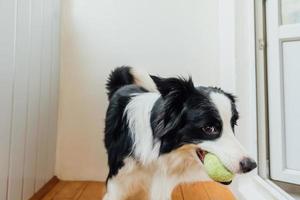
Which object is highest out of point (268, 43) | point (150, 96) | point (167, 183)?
point (268, 43)

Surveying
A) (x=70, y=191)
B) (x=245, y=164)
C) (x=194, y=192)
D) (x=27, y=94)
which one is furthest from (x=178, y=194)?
(x=27, y=94)

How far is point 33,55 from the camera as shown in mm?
1133

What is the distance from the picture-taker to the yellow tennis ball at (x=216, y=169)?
791 millimetres

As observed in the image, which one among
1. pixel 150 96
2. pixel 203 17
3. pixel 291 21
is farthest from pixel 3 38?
pixel 291 21

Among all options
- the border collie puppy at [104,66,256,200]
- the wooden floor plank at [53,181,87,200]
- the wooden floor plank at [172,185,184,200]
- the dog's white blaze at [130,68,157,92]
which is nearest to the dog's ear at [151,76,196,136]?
the border collie puppy at [104,66,256,200]

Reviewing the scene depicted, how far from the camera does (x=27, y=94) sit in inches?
42.5

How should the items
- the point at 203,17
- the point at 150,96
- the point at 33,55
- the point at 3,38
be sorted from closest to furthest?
the point at 3,38
the point at 150,96
the point at 33,55
the point at 203,17

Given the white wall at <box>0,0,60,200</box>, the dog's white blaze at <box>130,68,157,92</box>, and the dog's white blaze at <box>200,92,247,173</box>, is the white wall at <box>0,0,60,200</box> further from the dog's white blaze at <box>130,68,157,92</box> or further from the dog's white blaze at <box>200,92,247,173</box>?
the dog's white blaze at <box>200,92,247,173</box>

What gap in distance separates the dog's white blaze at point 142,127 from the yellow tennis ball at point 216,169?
6.7 inches

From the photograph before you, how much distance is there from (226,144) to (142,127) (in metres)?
0.29

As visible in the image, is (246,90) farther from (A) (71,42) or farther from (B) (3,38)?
(B) (3,38)

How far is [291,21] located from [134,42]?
2.52ft

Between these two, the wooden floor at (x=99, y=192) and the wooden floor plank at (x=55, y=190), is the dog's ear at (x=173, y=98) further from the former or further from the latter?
the wooden floor plank at (x=55, y=190)

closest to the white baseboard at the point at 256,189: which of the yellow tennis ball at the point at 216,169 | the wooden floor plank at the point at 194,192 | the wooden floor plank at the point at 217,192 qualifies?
the wooden floor plank at the point at 217,192
